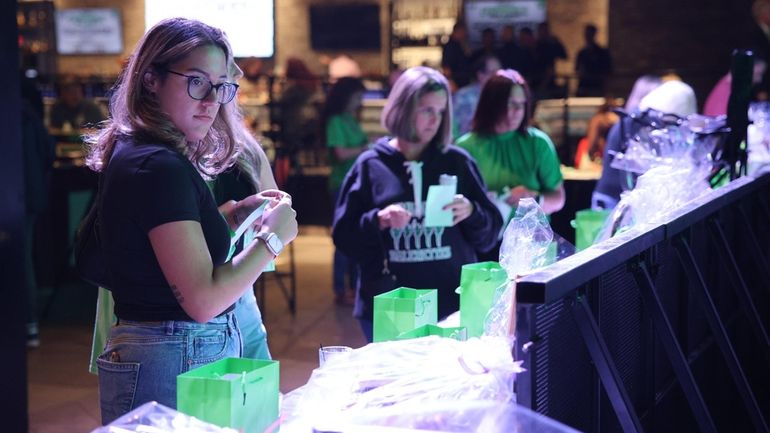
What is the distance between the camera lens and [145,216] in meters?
1.79

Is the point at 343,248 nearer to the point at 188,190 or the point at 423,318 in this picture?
the point at 423,318

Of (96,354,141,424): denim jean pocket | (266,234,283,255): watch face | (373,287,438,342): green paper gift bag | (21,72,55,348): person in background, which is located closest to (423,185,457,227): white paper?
(373,287,438,342): green paper gift bag

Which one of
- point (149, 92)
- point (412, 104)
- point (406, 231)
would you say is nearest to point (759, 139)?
point (412, 104)

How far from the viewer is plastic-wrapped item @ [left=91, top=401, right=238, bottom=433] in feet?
4.66

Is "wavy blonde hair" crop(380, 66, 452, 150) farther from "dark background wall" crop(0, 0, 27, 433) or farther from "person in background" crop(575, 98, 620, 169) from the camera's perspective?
"person in background" crop(575, 98, 620, 169)

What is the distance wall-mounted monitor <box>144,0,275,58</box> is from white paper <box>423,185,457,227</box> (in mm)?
2661

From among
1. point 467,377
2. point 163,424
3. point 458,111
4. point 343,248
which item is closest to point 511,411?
point 467,377

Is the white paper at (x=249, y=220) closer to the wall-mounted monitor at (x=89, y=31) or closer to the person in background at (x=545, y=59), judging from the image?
the person in background at (x=545, y=59)

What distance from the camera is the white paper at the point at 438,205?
3229 mm

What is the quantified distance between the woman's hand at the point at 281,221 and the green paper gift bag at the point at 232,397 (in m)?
0.32

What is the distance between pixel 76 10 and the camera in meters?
19.0

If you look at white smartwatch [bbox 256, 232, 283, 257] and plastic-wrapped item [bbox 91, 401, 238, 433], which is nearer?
plastic-wrapped item [bbox 91, 401, 238, 433]

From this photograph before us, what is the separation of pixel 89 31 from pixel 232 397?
18916 mm

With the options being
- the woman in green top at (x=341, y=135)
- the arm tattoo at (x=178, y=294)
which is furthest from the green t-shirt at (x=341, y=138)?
the arm tattoo at (x=178, y=294)
